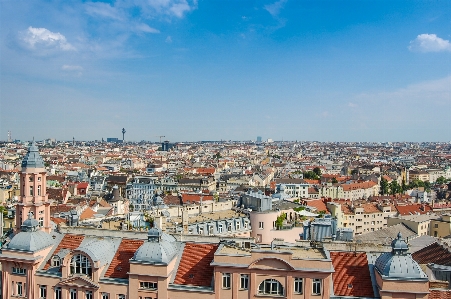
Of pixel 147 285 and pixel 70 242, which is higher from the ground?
pixel 70 242

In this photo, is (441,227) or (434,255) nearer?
(434,255)

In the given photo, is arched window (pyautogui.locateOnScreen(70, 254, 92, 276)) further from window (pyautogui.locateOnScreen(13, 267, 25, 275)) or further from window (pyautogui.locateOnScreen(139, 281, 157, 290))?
window (pyautogui.locateOnScreen(13, 267, 25, 275))

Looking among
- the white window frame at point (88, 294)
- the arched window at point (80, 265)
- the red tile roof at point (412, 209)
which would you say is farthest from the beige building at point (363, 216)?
the arched window at point (80, 265)

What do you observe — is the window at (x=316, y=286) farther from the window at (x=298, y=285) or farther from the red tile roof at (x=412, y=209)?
the red tile roof at (x=412, y=209)

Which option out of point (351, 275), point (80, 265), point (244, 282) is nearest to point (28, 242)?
point (80, 265)

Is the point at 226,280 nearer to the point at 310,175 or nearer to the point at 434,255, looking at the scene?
the point at 434,255

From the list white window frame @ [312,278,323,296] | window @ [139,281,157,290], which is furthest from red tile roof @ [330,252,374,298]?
window @ [139,281,157,290]
